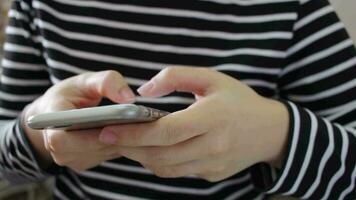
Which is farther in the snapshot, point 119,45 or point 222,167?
point 119,45

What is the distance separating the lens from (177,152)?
426 mm

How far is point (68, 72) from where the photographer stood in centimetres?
64

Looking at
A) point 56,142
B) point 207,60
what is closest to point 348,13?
point 207,60

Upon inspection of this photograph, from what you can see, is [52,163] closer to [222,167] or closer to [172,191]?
[172,191]

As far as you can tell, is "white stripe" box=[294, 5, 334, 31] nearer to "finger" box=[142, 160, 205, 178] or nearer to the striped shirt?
the striped shirt

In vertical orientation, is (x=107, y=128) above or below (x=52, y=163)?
above

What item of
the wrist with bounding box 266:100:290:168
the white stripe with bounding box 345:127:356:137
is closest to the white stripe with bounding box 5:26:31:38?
the wrist with bounding box 266:100:290:168

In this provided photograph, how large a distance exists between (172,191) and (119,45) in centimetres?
24

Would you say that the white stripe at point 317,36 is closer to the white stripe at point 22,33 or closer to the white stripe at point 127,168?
the white stripe at point 127,168

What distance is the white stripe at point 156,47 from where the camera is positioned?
59 centimetres

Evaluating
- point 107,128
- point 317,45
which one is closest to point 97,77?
point 107,128

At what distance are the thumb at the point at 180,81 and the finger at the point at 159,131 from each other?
0.11ft

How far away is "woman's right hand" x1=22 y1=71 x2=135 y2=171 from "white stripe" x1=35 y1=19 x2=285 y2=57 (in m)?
0.13

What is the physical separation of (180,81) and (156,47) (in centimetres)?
20
